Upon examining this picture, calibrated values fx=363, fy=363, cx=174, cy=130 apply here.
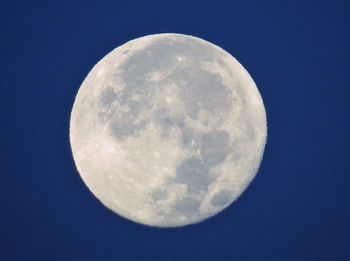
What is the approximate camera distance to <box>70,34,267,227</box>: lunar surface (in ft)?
16.0

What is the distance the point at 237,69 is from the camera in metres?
5.84

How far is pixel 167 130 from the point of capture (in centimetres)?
484

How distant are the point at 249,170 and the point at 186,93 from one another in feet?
5.72

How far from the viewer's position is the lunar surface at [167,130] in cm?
487

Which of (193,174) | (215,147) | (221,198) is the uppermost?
→ (215,147)

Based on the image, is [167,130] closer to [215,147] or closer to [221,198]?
[215,147]

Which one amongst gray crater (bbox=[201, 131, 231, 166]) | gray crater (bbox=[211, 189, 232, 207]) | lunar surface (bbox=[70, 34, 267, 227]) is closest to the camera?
lunar surface (bbox=[70, 34, 267, 227])

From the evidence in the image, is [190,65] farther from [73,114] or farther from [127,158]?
[73,114]

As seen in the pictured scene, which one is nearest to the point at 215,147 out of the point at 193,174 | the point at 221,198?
the point at 193,174

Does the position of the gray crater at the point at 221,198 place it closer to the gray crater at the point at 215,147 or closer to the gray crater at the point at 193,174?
the gray crater at the point at 193,174

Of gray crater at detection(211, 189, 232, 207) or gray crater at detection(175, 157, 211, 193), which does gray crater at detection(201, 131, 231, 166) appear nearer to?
gray crater at detection(175, 157, 211, 193)

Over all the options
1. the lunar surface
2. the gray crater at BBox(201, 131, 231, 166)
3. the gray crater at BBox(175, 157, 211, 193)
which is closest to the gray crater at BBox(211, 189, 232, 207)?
the lunar surface

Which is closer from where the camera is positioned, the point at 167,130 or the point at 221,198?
the point at 167,130

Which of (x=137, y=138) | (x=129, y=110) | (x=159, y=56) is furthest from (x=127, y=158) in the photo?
(x=159, y=56)
